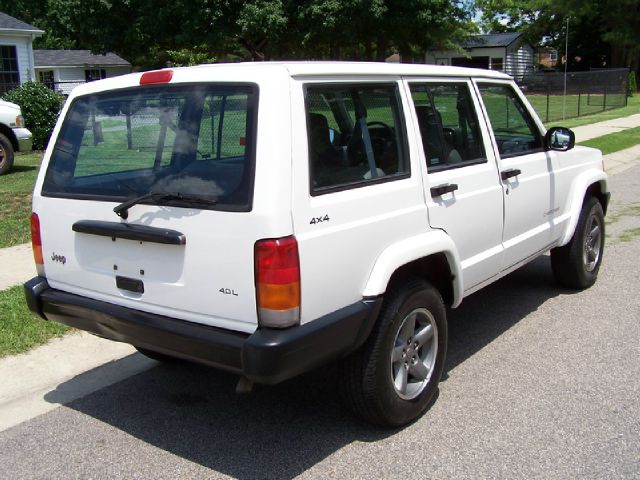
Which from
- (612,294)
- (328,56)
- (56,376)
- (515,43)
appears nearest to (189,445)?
(56,376)

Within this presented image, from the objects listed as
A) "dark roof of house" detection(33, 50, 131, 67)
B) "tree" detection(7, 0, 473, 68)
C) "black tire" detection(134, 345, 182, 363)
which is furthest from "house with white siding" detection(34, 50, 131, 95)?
"black tire" detection(134, 345, 182, 363)

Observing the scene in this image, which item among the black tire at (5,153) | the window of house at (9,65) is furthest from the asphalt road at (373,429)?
the window of house at (9,65)

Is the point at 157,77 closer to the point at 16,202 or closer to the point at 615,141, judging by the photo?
the point at 16,202

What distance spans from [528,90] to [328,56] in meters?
17.4

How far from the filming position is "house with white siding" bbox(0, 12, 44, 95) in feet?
81.7

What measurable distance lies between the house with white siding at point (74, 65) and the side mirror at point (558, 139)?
→ 44.8m

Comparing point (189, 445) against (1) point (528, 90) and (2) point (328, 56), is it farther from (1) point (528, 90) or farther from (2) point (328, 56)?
(2) point (328, 56)

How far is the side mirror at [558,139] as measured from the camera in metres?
5.20

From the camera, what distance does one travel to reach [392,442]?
3.62 metres

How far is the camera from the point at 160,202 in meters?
3.32

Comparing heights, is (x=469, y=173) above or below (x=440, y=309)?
above

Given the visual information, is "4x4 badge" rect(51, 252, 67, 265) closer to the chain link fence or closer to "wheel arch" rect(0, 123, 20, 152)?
"wheel arch" rect(0, 123, 20, 152)

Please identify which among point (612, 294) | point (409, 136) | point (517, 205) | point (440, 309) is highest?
point (409, 136)

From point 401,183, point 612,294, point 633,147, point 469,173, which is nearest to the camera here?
point 401,183
